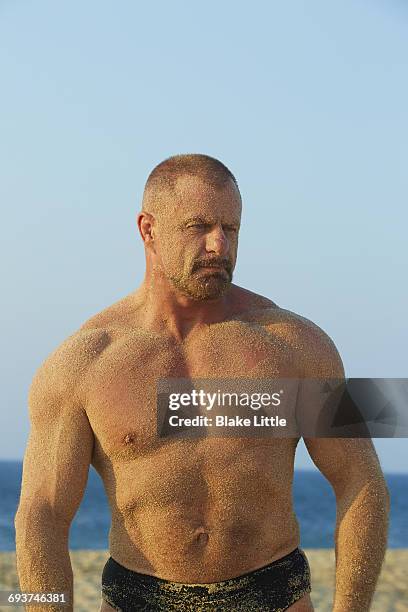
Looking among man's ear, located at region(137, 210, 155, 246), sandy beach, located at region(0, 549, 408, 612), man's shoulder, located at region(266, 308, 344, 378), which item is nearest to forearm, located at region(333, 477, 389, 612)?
man's shoulder, located at region(266, 308, 344, 378)

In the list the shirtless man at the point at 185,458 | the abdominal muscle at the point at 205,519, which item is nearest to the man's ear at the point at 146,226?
the shirtless man at the point at 185,458

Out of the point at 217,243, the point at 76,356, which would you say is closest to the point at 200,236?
the point at 217,243

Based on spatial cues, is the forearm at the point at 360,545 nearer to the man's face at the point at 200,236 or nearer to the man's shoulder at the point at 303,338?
the man's shoulder at the point at 303,338

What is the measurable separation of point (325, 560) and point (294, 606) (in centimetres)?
1102

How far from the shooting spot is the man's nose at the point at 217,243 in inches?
185

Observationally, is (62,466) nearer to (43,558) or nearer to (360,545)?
(43,558)

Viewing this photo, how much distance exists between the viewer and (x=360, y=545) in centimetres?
485

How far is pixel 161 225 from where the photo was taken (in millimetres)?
4867

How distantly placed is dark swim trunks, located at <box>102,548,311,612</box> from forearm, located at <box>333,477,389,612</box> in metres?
0.18

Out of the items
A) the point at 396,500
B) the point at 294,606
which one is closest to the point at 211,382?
the point at 294,606

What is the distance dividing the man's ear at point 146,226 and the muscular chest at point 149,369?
Answer: 396 mm

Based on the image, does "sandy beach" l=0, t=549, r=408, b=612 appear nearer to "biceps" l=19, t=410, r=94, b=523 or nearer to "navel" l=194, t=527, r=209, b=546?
"biceps" l=19, t=410, r=94, b=523

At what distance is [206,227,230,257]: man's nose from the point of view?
4711 mm

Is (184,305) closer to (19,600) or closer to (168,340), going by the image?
(168,340)
